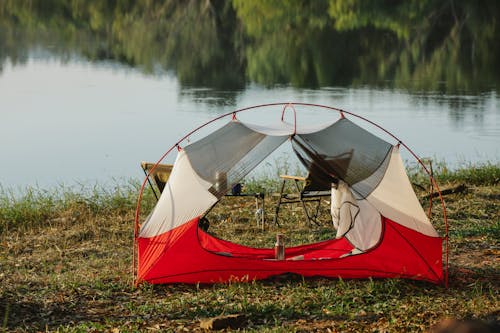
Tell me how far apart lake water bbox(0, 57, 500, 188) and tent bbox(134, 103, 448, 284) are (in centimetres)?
596

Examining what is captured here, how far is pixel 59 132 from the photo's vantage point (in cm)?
1923

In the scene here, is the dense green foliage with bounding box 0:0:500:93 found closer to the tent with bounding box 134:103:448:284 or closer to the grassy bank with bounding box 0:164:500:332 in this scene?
the grassy bank with bounding box 0:164:500:332

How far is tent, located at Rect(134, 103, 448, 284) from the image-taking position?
6.27 meters

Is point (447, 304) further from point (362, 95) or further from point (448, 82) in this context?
point (448, 82)

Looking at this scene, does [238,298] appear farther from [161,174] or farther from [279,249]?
[161,174]

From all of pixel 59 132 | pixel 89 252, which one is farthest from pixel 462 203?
pixel 59 132

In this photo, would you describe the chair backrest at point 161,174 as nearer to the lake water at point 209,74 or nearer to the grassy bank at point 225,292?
the grassy bank at point 225,292

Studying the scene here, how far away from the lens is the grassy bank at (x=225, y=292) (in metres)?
5.26

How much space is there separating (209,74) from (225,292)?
23.4 metres

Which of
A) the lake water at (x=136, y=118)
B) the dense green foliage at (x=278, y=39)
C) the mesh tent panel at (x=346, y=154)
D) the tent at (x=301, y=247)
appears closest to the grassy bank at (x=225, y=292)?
the tent at (x=301, y=247)

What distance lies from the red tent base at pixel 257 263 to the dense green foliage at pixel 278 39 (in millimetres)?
18150

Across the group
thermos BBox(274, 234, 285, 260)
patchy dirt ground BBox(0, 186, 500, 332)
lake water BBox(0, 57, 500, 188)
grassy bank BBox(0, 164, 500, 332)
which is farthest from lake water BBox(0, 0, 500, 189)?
thermos BBox(274, 234, 285, 260)

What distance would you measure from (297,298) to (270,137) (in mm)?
1529

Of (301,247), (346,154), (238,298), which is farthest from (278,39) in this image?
(238,298)
